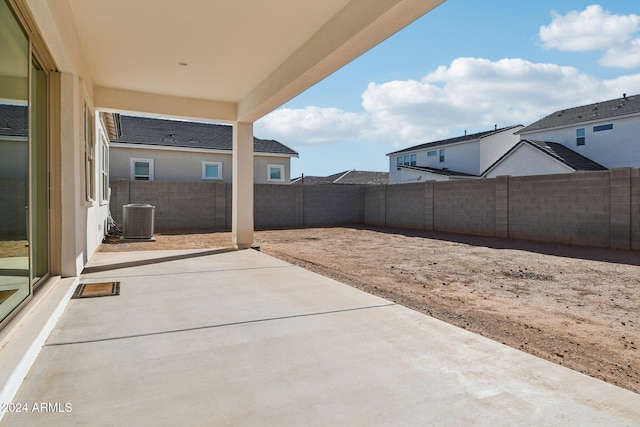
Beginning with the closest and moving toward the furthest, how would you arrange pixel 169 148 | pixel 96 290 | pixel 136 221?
pixel 96 290 → pixel 136 221 → pixel 169 148

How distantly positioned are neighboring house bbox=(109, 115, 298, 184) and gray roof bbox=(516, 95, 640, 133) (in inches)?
605

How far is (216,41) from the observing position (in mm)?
5574

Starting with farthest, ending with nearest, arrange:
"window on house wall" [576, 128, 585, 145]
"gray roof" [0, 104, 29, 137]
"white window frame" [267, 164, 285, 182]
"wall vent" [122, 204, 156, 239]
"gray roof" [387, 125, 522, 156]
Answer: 1. "gray roof" [387, 125, 522, 156]
2. "window on house wall" [576, 128, 585, 145]
3. "white window frame" [267, 164, 285, 182]
4. "wall vent" [122, 204, 156, 239]
5. "gray roof" [0, 104, 29, 137]

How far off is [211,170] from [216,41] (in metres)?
14.1

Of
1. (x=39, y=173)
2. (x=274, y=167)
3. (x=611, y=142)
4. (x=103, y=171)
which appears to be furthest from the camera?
(x=274, y=167)

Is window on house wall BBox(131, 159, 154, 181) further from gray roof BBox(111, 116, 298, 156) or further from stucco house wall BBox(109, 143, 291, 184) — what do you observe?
gray roof BBox(111, 116, 298, 156)

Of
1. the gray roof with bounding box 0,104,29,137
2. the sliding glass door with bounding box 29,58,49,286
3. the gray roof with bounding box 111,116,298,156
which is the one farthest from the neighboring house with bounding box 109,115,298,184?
the gray roof with bounding box 0,104,29,137

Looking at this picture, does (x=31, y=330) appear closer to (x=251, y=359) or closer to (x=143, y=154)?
(x=251, y=359)

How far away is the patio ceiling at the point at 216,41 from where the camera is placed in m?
4.30

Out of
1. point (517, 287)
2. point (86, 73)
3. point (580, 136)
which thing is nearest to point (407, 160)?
point (580, 136)

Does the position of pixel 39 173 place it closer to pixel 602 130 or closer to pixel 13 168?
pixel 13 168

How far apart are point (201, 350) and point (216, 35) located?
436cm

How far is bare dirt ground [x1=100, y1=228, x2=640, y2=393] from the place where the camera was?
3.40m

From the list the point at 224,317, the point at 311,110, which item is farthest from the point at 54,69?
the point at 311,110
